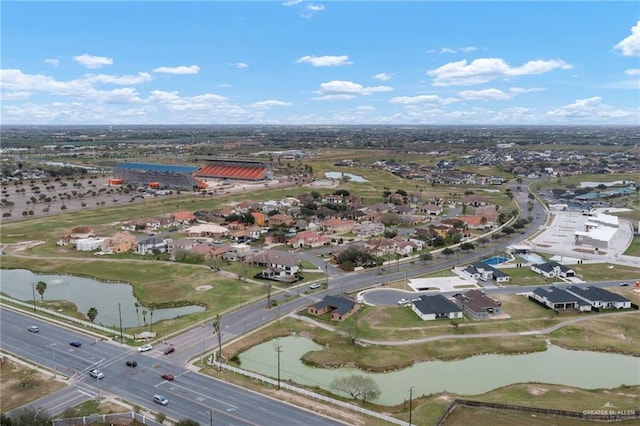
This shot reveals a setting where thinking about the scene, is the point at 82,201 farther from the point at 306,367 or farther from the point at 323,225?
the point at 306,367

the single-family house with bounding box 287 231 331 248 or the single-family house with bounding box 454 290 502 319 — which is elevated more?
the single-family house with bounding box 287 231 331 248

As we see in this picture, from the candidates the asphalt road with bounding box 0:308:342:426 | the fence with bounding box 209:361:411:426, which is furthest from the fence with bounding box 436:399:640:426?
the asphalt road with bounding box 0:308:342:426

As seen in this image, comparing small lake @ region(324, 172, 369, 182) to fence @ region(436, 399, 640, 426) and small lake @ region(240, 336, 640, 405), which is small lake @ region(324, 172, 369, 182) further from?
fence @ region(436, 399, 640, 426)

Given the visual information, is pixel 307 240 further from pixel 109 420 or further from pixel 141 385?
pixel 109 420

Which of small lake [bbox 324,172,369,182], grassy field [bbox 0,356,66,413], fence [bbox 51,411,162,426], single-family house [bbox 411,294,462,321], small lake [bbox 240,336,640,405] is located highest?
small lake [bbox 324,172,369,182]

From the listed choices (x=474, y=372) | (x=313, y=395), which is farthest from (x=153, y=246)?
(x=474, y=372)
